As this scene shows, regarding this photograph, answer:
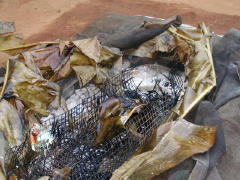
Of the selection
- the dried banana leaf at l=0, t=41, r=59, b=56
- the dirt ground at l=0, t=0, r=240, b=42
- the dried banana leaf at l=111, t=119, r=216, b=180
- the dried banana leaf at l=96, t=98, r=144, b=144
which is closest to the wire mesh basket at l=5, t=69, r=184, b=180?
the dried banana leaf at l=96, t=98, r=144, b=144

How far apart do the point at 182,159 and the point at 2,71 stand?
173cm

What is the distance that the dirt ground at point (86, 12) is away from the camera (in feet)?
17.0

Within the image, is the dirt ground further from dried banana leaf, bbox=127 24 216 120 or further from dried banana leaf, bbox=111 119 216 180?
dried banana leaf, bbox=111 119 216 180

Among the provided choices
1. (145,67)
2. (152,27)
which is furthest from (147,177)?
(152,27)

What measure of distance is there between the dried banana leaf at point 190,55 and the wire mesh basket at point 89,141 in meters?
0.19

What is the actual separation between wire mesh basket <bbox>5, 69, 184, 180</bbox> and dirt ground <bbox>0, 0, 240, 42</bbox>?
2.31 m

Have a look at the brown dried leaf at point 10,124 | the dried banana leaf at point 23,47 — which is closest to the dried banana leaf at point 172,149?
the brown dried leaf at point 10,124

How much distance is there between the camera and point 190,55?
9.73 feet

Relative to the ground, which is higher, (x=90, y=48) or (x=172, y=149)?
(x=90, y=48)

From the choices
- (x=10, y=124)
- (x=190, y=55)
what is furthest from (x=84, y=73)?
(x=190, y=55)

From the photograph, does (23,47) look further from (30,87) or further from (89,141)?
(89,141)

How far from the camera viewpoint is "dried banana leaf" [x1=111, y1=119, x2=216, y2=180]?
2.13m

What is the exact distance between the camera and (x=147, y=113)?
Result: 8.82 feet

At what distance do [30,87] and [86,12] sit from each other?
10.8ft
